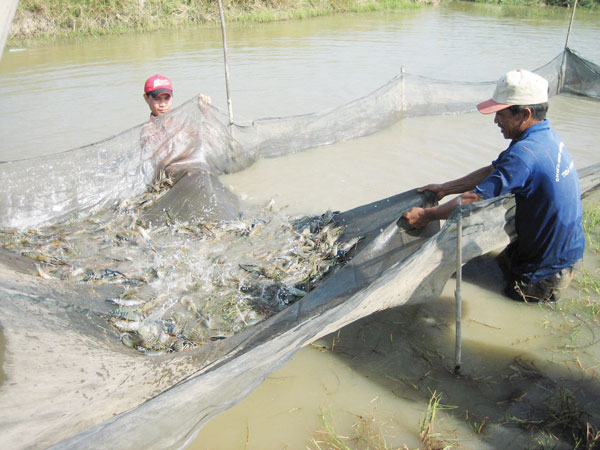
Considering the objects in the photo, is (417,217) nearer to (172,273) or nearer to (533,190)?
(533,190)

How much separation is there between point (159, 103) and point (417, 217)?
10.8ft

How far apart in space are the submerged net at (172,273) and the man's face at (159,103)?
244 mm

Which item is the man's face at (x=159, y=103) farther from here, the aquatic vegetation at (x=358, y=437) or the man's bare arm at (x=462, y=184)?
the aquatic vegetation at (x=358, y=437)

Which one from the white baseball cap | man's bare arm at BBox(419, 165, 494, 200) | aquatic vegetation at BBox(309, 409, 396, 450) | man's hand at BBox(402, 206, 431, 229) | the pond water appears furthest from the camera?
man's bare arm at BBox(419, 165, 494, 200)

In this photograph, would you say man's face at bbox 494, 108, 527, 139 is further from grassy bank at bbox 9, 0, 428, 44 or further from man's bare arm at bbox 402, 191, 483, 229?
grassy bank at bbox 9, 0, 428, 44

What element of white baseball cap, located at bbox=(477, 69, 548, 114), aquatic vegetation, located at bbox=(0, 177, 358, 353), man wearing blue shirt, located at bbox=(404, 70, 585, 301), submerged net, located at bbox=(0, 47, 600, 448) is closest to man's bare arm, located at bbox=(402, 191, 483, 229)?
man wearing blue shirt, located at bbox=(404, 70, 585, 301)

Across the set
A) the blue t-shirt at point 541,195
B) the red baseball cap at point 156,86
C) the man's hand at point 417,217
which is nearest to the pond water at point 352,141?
the blue t-shirt at point 541,195

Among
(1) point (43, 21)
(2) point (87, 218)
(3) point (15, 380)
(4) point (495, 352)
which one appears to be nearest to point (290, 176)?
(2) point (87, 218)

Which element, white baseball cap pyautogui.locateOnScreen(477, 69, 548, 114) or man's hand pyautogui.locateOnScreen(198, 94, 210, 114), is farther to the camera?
man's hand pyautogui.locateOnScreen(198, 94, 210, 114)

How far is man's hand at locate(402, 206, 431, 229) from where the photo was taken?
122 inches

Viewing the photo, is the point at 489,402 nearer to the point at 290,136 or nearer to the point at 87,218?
the point at 87,218

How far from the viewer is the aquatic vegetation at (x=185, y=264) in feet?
10.5

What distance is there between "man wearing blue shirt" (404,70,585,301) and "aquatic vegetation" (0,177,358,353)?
3.43ft

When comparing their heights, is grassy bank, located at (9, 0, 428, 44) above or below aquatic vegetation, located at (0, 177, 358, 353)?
above
